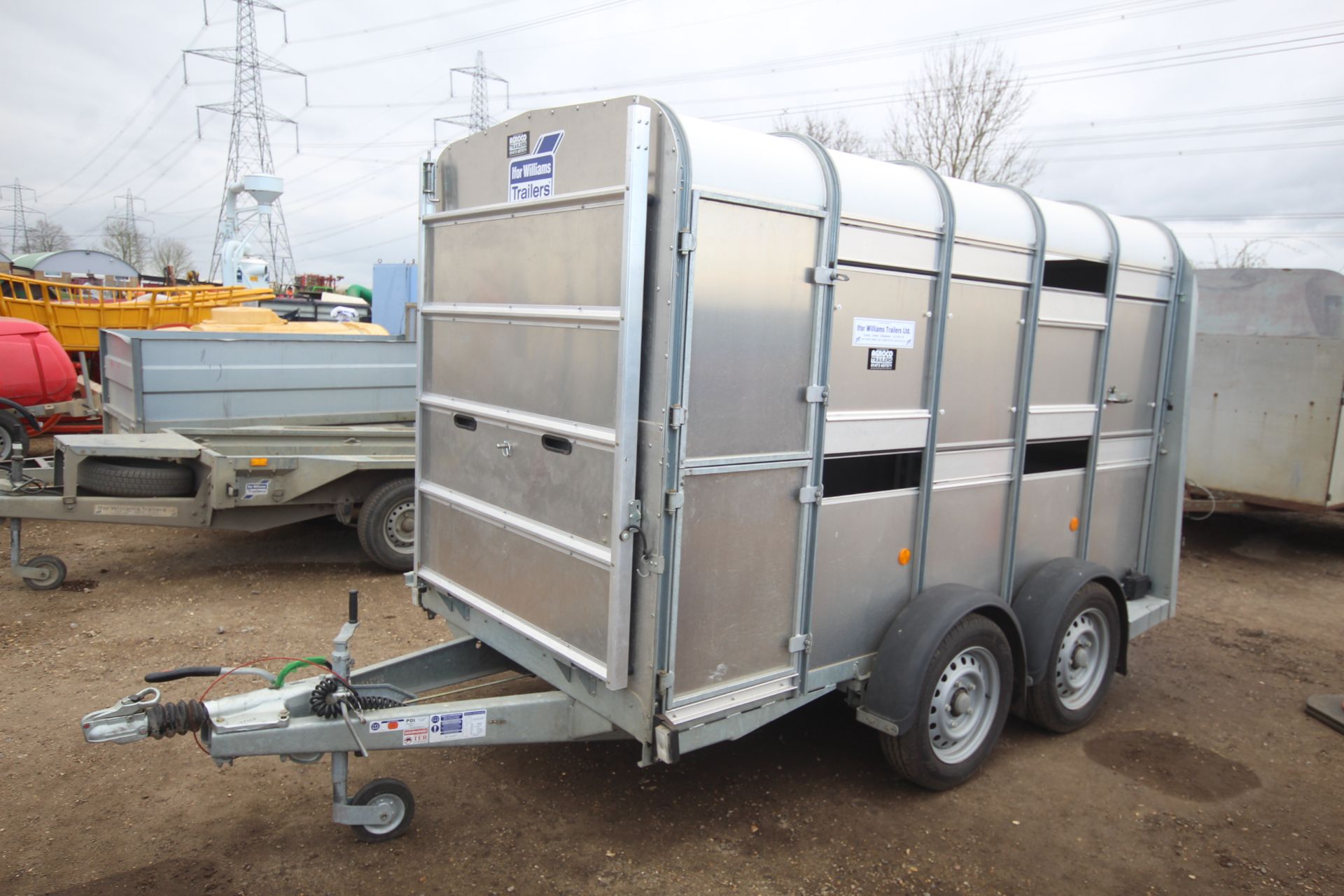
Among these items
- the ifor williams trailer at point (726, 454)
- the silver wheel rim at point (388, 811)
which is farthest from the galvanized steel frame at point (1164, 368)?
the silver wheel rim at point (388, 811)

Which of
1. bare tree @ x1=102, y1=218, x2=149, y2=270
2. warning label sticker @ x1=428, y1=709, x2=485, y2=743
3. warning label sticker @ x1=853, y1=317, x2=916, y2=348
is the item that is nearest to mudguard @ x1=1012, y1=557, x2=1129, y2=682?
warning label sticker @ x1=853, y1=317, x2=916, y2=348

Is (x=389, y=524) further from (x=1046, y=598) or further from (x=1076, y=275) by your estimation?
(x=1076, y=275)

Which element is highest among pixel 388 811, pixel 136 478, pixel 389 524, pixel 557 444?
pixel 557 444

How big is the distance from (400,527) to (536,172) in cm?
415

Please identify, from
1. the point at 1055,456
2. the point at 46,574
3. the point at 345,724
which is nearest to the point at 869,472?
the point at 1055,456

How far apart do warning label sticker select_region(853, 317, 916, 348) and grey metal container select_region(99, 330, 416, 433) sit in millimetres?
6294

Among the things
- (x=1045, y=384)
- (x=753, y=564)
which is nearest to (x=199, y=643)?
(x=753, y=564)

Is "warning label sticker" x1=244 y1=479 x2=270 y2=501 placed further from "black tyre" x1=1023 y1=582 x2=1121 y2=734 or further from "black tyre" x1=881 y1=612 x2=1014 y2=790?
"black tyre" x1=1023 y1=582 x2=1121 y2=734

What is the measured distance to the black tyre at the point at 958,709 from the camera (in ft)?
12.6

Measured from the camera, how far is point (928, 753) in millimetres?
3875

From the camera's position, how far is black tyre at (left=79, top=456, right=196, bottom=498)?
20.0ft

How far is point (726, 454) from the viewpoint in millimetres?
3242

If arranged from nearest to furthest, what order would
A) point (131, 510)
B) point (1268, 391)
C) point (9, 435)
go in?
point (131, 510)
point (1268, 391)
point (9, 435)

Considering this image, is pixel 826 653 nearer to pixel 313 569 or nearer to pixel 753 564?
pixel 753 564
